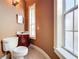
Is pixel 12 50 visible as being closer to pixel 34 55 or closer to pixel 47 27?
pixel 34 55

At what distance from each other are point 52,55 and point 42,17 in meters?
1.01

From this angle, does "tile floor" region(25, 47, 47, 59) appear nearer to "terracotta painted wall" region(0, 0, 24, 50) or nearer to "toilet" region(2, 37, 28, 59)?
"toilet" region(2, 37, 28, 59)

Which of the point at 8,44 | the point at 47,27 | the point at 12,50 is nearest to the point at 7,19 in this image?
the point at 8,44

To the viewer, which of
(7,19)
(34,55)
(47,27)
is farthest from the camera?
(34,55)

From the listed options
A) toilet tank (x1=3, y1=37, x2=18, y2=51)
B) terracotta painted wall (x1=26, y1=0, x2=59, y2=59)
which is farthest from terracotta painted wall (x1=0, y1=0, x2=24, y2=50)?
terracotta painted wall (x1=26, y1=0, x2=59, y2=59)

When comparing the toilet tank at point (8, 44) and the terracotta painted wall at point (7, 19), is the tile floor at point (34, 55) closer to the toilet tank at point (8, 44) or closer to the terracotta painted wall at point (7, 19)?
the toilet tank at point (8, 44)

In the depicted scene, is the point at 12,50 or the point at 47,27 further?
the point at 12,50

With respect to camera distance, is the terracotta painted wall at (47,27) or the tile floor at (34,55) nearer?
the terracotta painted wall at (47,27)

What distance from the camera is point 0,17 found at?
3066 mm

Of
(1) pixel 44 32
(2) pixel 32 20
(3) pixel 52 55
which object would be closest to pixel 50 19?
(1) pixel 44 32

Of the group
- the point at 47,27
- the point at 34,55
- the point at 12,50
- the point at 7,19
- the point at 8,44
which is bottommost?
the point at 34,55

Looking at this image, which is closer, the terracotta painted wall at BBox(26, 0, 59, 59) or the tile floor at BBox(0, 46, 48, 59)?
the terracotta painted wall at BBox(26, 0, 59, 59)

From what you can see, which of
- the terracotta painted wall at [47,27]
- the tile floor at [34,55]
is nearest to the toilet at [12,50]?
the tile floor at [34,55]

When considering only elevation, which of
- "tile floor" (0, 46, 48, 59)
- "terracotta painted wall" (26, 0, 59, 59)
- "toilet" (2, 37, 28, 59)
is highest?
"terracotta painted wall" (26, 0, 59, 59)
